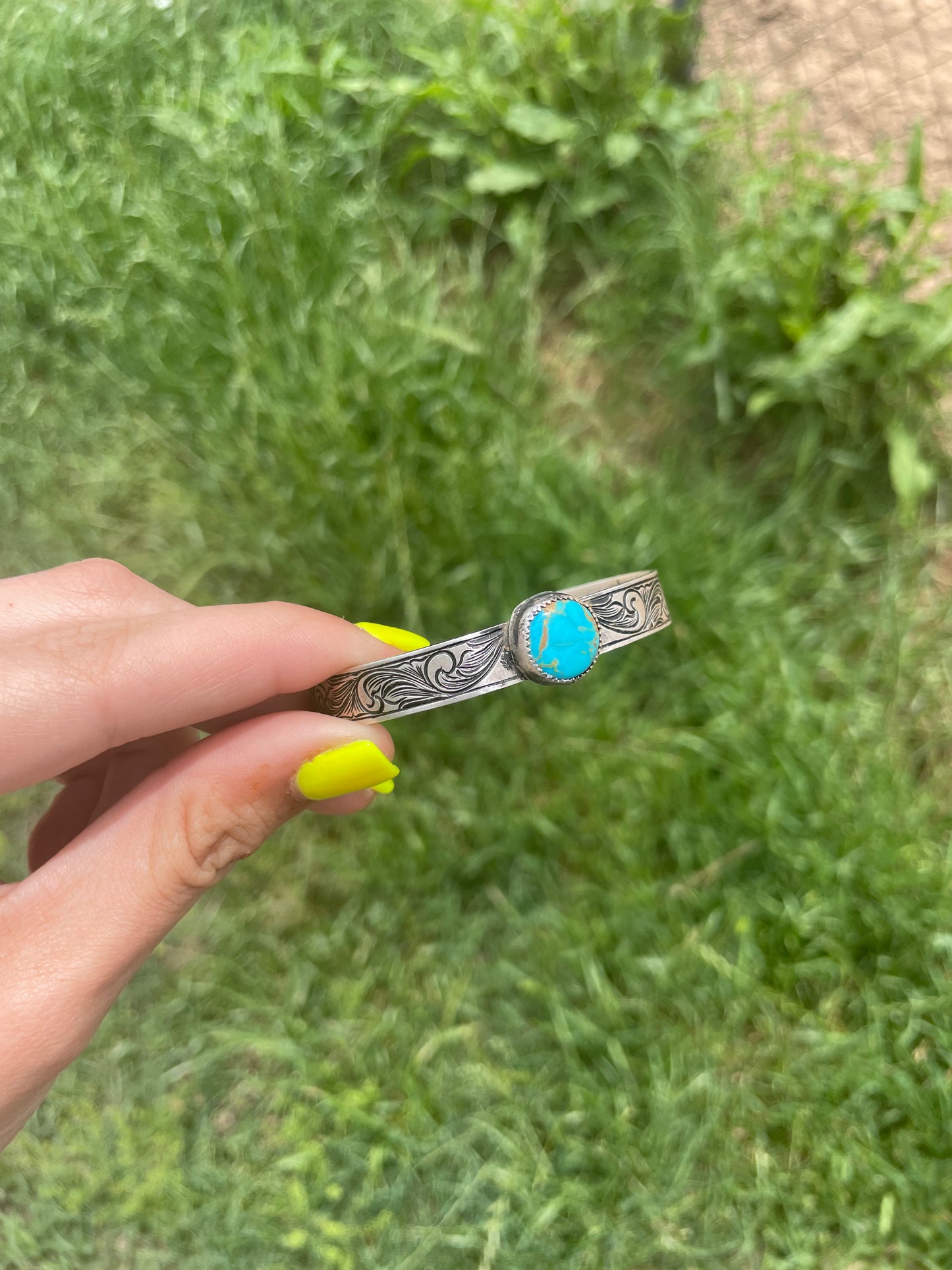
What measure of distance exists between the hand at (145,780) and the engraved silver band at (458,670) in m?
0.05

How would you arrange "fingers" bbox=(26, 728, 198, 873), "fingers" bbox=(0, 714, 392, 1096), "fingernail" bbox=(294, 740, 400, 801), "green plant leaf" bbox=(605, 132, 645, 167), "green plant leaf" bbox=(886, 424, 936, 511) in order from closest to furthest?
"fingers" bbox=(0, 714, 392, 1096) → "fingernail" bbox=(294, 740, 400, 801) → "fingers" bbox=(26, 728, 198, 873) → "green plant leaf" bbox=(886, 424, 936, 511) → "green plant leaf" bbox=(605, 132, 645, 167)

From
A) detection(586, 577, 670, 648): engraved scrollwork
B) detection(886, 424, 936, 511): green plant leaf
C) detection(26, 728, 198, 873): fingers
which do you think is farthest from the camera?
detection(886, 424, 936, 511): green plant leaf

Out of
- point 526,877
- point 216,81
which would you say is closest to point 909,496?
point 526,877

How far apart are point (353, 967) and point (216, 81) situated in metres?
2.39

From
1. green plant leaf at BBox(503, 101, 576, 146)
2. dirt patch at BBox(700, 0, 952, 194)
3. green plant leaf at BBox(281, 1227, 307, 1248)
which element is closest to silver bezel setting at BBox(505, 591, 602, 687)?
green plant leaf at BBox(281, 1227, 307, 1248)

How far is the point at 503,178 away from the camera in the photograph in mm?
2342

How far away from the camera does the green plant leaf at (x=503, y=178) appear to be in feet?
7.67

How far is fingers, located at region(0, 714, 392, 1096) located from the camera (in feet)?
3.46

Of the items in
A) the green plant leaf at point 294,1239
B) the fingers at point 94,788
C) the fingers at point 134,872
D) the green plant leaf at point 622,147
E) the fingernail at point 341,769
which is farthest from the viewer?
the green plant leaf at point 622,147

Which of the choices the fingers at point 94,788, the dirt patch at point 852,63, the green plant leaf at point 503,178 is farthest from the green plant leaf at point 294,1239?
the dirt patch at point 852,63

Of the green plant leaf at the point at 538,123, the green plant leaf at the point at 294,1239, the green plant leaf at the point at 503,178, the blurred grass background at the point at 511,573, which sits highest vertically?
the green plant leaf at the point at 538,123

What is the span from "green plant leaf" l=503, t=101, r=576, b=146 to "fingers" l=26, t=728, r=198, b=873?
183 cm

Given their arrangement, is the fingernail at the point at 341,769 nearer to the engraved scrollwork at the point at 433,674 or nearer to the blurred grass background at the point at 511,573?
the engraved scrollwork at the point at 433,674

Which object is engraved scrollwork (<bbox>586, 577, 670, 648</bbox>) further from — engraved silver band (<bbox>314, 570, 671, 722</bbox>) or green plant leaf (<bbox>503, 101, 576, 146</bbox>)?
green plant leaf (<bbox>503, 101, 576, 146</bbox>)
